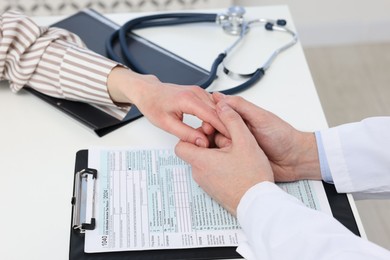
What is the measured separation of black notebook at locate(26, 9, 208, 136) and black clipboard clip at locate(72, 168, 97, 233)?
13 centimetres

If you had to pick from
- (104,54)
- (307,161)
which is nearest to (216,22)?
(104,54)

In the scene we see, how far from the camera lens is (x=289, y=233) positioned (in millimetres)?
764

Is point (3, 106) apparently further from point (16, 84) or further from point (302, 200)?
point (302, 200)

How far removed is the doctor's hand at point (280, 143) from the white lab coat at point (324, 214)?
37 mm

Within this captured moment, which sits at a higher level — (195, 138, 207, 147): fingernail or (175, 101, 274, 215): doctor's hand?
(195, 138, 207, 147): fingernail

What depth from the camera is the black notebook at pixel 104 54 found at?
1.09 m

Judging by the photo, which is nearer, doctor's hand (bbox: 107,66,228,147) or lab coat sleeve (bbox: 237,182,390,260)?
lab coat sleeve (bbox: 237,182,390,260)

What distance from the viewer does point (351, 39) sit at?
8.89ft

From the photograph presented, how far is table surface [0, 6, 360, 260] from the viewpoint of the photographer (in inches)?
34.5

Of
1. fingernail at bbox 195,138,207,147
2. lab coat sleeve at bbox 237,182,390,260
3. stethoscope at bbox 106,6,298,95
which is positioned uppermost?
stethoscope at bbox 106,6,298,95

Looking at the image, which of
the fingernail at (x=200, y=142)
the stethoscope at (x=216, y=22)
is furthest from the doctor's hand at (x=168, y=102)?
the stethoscope at (x=216, y=22)

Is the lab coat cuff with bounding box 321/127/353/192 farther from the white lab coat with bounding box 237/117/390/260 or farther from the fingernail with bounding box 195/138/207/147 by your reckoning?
the fingernail with bounding box 195/138/207/147

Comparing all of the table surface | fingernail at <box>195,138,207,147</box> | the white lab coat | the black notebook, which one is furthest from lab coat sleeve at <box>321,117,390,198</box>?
the black notebook

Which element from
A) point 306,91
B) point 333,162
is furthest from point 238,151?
point 306,91
